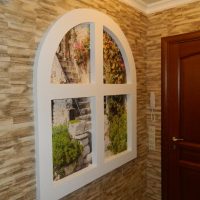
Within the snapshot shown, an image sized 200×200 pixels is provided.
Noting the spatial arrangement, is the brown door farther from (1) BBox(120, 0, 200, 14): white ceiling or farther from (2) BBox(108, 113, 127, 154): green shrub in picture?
(2) BBox(108, 113, 127, 154): green shrub in picture

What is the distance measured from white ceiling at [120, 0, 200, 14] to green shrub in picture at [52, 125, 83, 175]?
1.38 metres

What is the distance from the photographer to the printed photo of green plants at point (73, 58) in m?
1.47

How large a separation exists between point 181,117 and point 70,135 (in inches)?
48.0

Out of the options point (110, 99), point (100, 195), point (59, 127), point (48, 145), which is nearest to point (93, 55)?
point (110, 99)

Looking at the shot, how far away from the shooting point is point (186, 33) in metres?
2.09

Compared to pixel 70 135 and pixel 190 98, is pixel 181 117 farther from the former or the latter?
pixel 70 135

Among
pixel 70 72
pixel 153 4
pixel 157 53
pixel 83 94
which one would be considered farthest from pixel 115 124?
pixel 153 4

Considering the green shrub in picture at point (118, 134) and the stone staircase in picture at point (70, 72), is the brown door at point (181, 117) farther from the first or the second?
the stone staircase in picture at point (70, 72)

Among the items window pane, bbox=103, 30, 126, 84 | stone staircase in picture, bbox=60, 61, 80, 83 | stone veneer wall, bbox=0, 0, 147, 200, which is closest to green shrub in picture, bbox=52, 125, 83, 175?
stone veneer wall, bbox=0, 0, 147, 200

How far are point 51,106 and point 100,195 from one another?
924 mm

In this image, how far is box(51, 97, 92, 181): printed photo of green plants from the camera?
1456 millimetres

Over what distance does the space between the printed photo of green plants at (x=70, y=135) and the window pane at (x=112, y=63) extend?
1.14 feet

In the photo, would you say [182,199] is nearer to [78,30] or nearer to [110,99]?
[110,99]

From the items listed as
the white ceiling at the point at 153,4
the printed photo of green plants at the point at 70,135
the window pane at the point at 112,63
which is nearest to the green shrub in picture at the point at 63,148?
the printed photo of green plants at the point at 70,135
